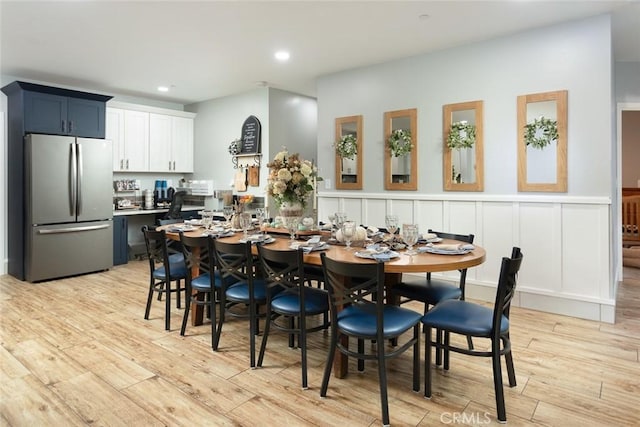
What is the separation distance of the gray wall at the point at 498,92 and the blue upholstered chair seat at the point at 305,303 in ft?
8.05

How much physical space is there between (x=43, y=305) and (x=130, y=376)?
220cm

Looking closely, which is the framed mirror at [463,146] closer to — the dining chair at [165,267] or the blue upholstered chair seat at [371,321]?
the blue upholstered chair seat at [371,321]

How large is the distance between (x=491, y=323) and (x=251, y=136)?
4.95 metres

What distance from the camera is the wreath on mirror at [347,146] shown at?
512 cm

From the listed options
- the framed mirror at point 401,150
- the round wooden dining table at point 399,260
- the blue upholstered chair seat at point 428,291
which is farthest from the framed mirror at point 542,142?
the blue upholstered chair seat at point 428,291

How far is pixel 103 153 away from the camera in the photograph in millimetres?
5477

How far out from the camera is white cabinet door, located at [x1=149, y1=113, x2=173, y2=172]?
21.8ft

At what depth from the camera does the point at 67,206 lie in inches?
204

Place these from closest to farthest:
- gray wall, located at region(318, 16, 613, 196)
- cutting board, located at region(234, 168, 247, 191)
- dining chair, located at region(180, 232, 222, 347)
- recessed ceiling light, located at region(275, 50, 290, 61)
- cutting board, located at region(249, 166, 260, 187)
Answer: dining chair, located at region(180, 232, 222, 347) < gray wall, located at region(318, 16, 613, 196) < recessed ceiling light, located at region(275, 50, 290, 61) < cutting board, located at region(249, 166, 260, 187) < cutting board, located at region(234, 168, 247, 191)

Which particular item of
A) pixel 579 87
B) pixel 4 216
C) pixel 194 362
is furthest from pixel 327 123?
pixel 4 216

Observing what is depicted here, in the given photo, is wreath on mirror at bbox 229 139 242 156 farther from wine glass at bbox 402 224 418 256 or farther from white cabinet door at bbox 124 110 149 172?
wine glass at bbox 402 224 418 256

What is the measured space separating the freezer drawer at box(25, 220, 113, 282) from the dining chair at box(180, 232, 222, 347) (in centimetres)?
284

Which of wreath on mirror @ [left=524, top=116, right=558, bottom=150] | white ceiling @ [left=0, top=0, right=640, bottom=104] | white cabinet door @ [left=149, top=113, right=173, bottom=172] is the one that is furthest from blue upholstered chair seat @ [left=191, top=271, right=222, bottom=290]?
white cabinet door @ [left=149, top=113, right=173, bottom=172]

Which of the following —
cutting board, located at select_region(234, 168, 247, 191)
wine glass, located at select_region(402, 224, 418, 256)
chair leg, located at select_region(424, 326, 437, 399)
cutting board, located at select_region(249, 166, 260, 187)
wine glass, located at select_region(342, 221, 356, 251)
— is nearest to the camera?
chair leg, located at select_region(424, 326, 437, 399)
